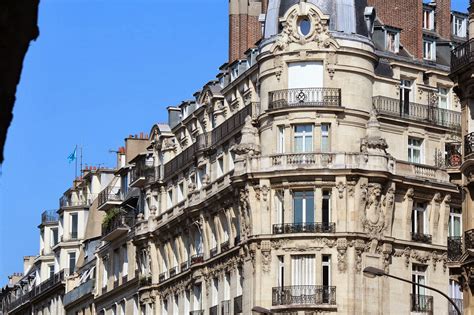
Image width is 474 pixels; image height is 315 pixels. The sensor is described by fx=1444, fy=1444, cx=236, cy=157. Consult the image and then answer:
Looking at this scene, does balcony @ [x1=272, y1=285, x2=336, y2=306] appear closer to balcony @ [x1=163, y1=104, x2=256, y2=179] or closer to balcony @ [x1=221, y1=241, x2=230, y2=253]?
balcony @ [x1=221, y1=241, x2=230, y2=253]

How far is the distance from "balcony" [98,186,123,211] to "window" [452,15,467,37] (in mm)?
23419

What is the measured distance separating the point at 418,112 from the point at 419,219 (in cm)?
494

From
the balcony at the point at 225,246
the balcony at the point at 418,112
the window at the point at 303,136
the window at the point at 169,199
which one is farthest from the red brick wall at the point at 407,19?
the window at the point at 169,199

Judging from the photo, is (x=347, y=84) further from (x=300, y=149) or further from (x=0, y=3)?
(x=0, y=3)

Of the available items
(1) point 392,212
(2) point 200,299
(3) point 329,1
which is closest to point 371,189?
(1) point 392,212

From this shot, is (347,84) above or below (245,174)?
above

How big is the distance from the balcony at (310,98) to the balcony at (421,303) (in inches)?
345

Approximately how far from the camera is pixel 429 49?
67.6m

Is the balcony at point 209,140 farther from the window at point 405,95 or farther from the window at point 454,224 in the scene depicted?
the window at point 454,224

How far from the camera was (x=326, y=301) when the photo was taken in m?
57.7

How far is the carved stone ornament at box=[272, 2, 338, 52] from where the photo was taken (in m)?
60.2

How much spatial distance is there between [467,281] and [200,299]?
27634mm

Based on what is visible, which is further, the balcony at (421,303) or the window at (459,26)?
the window at (459,26)

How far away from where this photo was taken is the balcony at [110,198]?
87.1m
